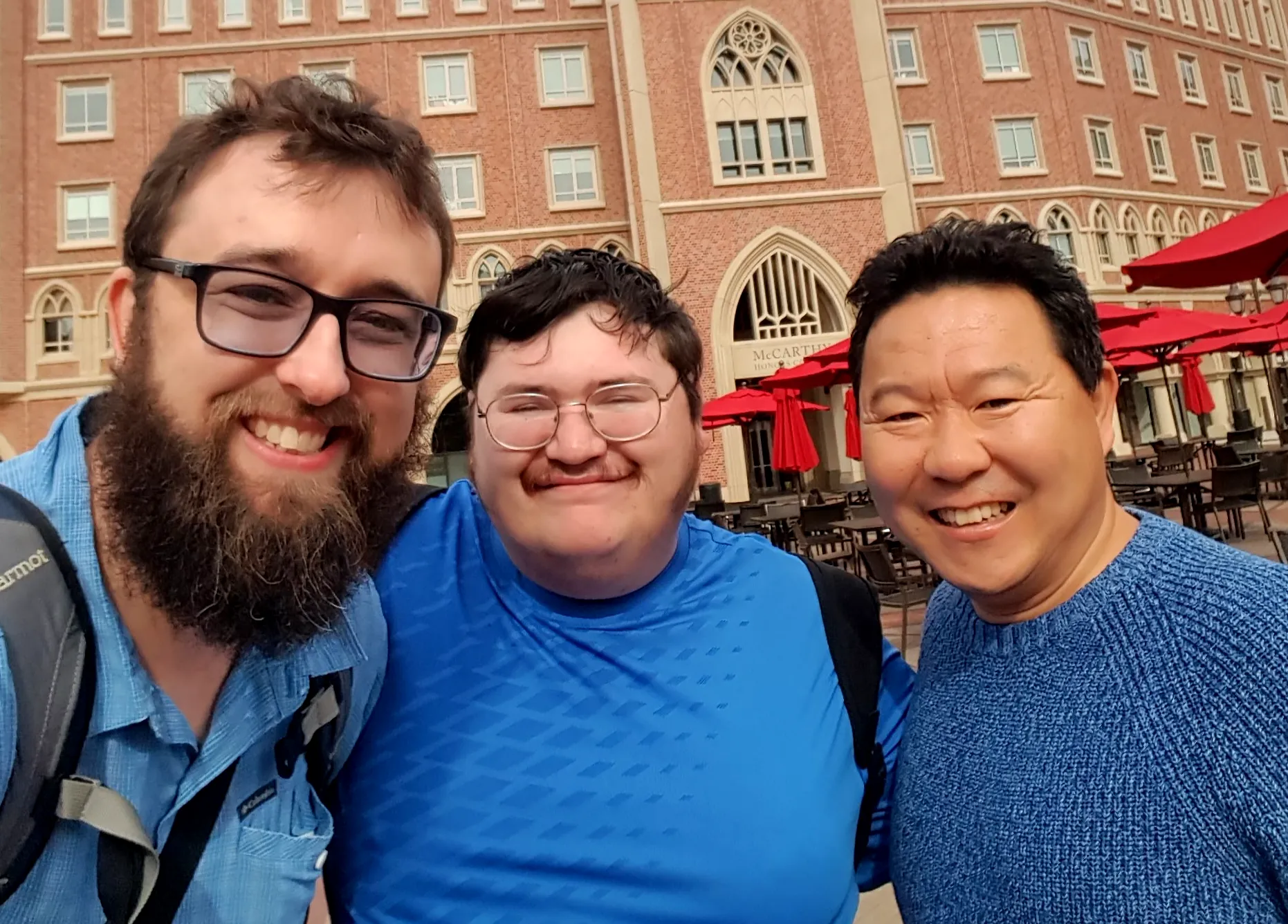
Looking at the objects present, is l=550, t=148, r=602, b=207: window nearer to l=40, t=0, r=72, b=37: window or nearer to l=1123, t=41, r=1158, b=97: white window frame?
l=40, t=0, r=72, b=37: window

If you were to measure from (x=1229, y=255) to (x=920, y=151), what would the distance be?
2008 cm

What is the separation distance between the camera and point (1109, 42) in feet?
79.3

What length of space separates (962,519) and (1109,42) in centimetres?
3180

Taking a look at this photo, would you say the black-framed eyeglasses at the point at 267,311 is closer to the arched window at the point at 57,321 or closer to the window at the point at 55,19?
the arched window at the point at 57,321

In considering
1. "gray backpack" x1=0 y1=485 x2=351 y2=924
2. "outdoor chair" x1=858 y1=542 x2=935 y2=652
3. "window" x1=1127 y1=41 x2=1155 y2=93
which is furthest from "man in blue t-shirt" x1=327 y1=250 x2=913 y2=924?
"window" x1=1127 y1=41 x2=1155 y2=93

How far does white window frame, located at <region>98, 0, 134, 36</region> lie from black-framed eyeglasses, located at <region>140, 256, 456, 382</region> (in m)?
27.9

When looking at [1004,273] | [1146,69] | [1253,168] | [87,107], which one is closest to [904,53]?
[1146,69]

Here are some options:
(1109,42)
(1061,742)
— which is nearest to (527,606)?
(1061,742)

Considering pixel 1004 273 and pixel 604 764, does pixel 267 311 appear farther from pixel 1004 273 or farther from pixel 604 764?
pixel 1004 273

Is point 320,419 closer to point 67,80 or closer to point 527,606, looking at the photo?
point 527,606

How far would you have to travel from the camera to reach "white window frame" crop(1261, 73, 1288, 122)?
27594 mm

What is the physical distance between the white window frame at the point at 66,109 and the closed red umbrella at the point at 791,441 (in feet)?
73.5

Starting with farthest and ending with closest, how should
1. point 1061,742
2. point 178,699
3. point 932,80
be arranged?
point 932,80 → point 178,699 → point 1061,742

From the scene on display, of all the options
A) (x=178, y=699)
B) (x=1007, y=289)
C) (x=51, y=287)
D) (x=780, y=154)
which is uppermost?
(x=780, y=154)
